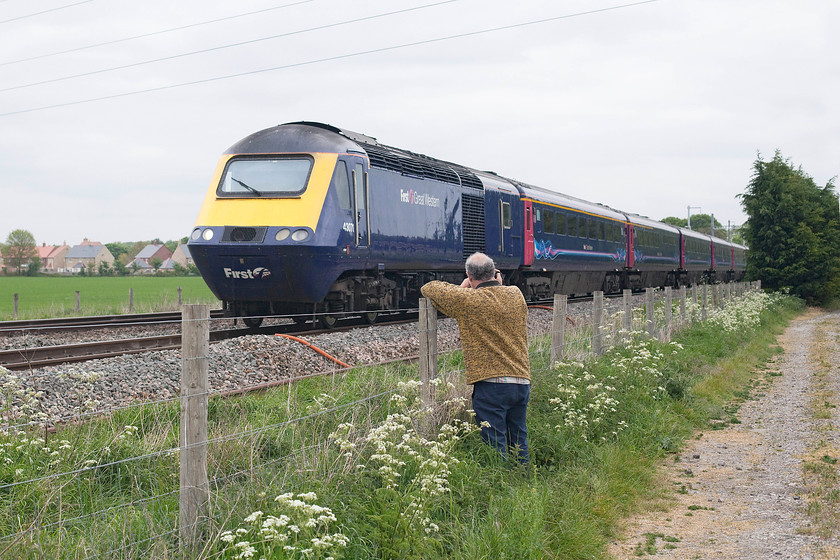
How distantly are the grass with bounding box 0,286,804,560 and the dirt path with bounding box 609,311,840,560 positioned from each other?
0.20 meters

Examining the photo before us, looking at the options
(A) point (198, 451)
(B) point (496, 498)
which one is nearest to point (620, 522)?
(B) point (496, 498)

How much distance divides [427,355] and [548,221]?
54.7ft

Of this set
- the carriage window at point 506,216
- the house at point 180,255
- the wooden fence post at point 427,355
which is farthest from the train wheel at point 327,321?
the house at point 180,255

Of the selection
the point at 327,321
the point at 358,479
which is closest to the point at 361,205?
the point at 327,321

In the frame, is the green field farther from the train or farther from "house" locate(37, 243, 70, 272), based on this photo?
"house" locate(37, 243, 70, 272)

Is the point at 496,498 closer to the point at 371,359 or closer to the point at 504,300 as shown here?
the point at 504,300

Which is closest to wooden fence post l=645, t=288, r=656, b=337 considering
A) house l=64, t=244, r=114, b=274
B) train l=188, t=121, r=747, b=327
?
train l=188, t=121, r=747, b=327

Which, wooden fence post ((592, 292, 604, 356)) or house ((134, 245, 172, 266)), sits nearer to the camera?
wooden fence post ((592, 292, 604, 356))

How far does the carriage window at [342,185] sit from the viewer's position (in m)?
12.7

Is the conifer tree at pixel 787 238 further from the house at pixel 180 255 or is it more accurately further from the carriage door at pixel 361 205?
the house at pixel 180 255

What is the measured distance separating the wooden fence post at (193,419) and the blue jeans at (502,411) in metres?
2.37

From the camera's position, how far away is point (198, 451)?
153 inches

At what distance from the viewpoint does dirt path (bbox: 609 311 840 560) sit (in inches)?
203

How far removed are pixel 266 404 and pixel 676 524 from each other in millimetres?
3592
